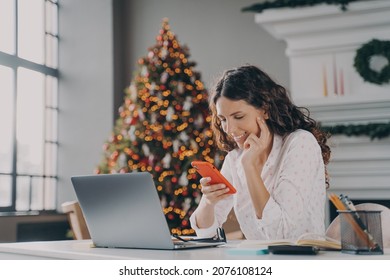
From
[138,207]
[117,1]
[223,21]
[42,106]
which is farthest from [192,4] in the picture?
[138,207]

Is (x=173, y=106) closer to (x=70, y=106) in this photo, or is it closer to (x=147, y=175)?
(x=70, y=106)

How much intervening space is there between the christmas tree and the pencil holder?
8.31 feet

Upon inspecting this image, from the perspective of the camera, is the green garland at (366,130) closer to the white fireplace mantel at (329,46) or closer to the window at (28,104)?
the white fireplace mantel at (329,46)

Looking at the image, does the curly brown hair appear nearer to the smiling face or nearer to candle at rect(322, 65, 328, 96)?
the smiling face

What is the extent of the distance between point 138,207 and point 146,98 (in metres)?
2.58

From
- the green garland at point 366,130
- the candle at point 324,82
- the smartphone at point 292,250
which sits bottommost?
the smartphone at point 292,250

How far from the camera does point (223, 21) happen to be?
447 cm

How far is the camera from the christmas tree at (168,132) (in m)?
3.75

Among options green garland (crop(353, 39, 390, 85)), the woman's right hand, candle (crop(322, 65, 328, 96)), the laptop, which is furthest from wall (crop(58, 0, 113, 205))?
the laptop

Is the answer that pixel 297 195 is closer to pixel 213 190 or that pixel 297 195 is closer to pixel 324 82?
pixel 213 190

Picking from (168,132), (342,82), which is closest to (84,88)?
(168,132)

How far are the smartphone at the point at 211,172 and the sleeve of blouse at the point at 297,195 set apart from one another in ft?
0.61

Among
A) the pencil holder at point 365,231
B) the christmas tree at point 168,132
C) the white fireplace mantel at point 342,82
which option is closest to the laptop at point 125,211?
→ the pencil holder at point 365,231

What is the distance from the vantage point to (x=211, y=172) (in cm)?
147
